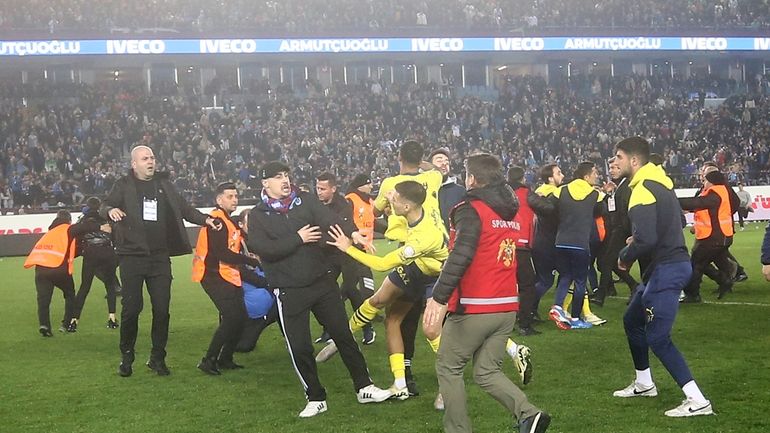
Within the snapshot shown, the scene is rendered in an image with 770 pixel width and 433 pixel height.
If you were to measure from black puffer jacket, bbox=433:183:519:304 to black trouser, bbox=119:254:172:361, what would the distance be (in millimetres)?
4179

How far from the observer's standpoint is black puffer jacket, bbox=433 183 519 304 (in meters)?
5.87

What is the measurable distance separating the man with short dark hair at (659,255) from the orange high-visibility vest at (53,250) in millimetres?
8197

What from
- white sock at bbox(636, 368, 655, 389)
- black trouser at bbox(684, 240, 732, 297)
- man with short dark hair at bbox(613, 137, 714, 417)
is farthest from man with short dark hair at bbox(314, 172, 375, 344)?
black trouser at bbox(684, 240, 732, 297)

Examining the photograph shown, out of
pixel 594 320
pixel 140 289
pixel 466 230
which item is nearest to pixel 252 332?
pixel 140 289

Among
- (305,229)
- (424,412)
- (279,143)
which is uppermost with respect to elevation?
(279,143)

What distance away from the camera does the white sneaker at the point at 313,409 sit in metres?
7.53

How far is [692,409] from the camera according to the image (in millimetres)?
7004

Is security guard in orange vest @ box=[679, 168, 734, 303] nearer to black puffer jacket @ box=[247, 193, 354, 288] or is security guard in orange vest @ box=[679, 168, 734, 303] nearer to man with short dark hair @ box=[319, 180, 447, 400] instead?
man with short dark hair @ box=[319, 180, 447, 400]

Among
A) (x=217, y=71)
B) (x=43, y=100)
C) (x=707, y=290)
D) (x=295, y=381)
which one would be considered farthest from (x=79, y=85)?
(x=295, y=381)

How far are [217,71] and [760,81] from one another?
27.6 meters

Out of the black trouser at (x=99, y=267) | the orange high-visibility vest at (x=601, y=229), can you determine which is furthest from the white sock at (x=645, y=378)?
the black trouser at (x=99, y=267)

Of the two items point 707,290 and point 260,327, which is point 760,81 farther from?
point 260,327

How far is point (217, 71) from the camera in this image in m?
43.3

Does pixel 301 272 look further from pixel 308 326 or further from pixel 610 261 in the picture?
pixel 610 261
